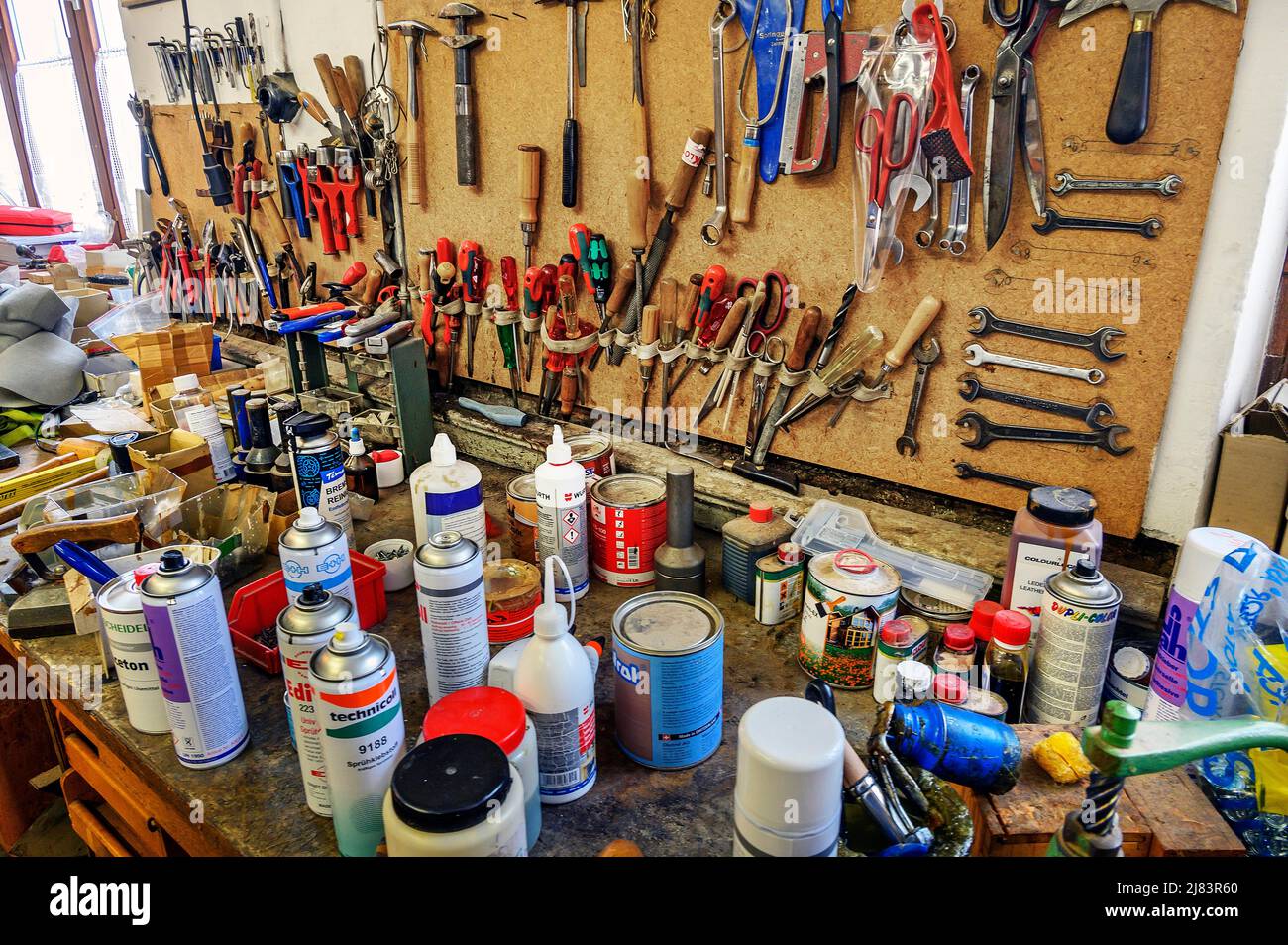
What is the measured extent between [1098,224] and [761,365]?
1.80ft

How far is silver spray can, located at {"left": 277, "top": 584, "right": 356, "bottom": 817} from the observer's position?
2.97 feet

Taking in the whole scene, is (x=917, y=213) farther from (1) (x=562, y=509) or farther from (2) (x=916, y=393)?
(1) (x=562, y=509)

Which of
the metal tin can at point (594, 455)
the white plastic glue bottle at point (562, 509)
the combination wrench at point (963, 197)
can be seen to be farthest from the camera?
the metal tin can at point (594, 455)

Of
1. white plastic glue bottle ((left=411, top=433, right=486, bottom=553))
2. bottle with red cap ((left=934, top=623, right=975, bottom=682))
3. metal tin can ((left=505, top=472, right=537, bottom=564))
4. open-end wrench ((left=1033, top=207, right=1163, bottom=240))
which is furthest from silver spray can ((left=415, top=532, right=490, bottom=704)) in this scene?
open-end wrench ((left=1033, top=207, right=1163, bottom=240))

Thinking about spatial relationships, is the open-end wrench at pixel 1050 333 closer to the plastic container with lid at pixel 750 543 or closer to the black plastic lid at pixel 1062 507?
the black plastic lid at pixel 1062 507

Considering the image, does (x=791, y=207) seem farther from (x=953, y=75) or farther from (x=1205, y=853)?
(x=1205, y=853)

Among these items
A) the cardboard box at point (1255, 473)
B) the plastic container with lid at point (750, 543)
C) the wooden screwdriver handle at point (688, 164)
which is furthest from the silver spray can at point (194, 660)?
the cardboard box at point (1255, 473)

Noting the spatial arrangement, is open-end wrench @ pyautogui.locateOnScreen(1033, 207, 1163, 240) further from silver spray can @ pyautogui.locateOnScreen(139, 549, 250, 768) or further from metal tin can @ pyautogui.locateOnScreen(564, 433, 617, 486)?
silver spray can @ pyautogui.locateOnScreen(139, 549, 250, 768)

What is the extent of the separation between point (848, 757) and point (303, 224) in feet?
6.94

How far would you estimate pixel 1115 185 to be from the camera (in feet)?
3.64

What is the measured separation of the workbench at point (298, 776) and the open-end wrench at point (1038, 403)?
0.47 m

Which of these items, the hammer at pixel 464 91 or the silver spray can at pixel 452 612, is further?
the hammer at pixel 464 91

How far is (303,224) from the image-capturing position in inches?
90.0

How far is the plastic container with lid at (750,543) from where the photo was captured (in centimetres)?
128
